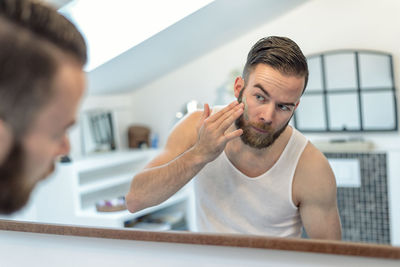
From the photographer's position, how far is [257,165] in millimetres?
758

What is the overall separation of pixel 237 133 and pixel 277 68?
0.35 feet

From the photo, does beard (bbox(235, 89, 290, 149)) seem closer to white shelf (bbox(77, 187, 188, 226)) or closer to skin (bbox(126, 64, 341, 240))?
skin (bbox(126, 64, 341, 240))

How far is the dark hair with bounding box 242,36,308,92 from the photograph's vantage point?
2.14 feet

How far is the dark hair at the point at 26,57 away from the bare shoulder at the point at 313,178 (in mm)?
506

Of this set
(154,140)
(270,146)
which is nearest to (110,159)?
(154,140)

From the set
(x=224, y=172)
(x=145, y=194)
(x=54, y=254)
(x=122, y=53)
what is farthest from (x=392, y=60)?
(x=122, y=53)

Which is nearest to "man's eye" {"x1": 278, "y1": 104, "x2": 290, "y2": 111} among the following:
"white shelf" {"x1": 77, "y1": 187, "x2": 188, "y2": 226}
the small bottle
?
"white shelf" {"x1": 77, "y1": 187, "x2": 188, "y2": 226}

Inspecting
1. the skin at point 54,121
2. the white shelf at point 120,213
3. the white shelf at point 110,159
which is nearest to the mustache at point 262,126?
Answer: the white shelf at point 120,213

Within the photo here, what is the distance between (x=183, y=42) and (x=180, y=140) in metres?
0.36

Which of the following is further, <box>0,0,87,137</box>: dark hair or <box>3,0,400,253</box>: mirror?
<box>3,0,400,253</box>: mirror

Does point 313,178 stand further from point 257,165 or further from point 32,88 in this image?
point 32,88

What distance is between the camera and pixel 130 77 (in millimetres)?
1510

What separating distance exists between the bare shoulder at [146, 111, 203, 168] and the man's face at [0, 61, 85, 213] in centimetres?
45

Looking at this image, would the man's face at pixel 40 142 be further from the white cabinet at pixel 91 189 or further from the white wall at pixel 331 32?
the white cabinet at pixel 91 189
